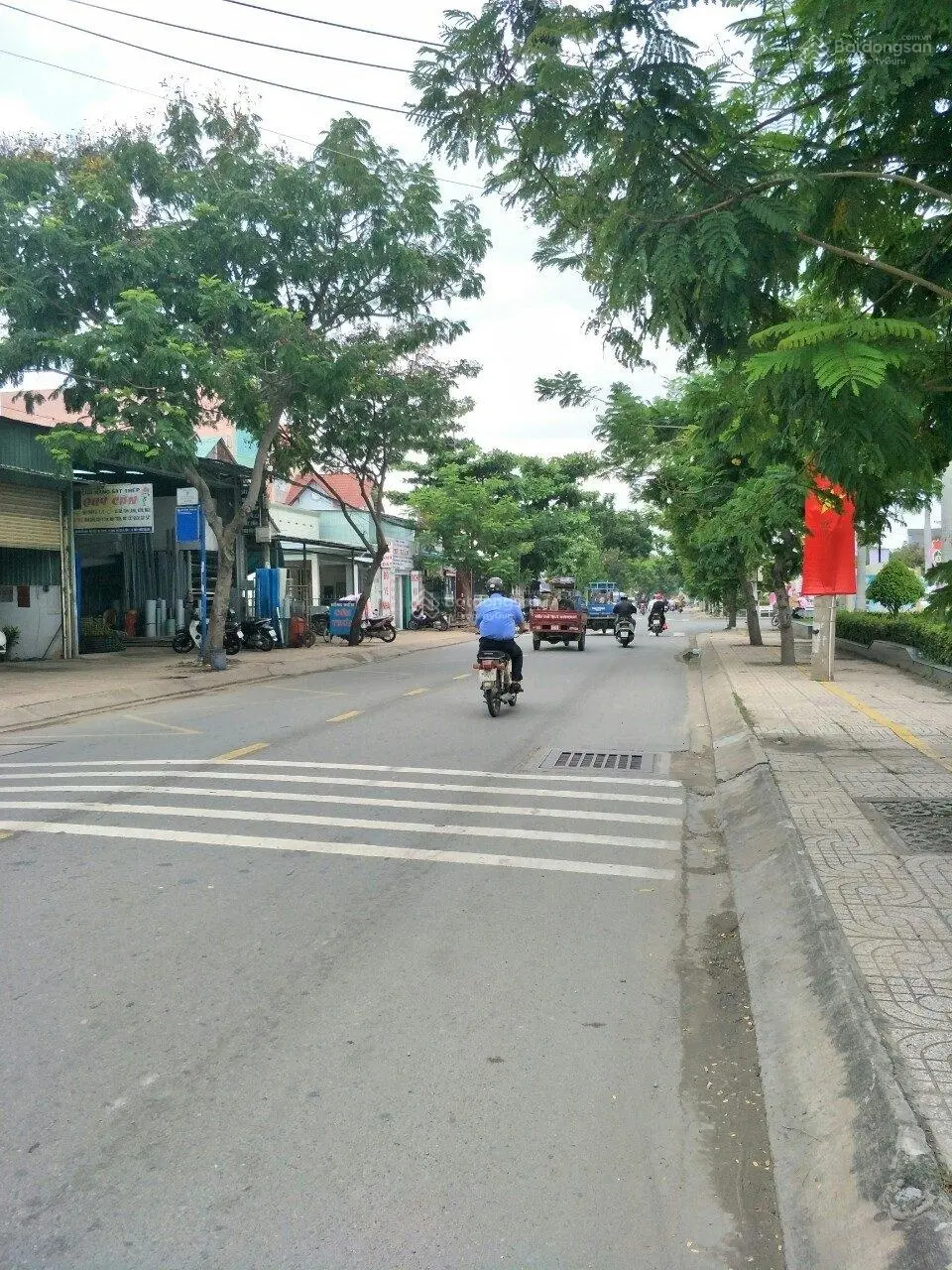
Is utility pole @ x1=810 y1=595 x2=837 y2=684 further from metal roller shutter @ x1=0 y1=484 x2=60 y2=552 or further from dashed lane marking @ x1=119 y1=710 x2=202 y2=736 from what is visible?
metal roller shutter @ x1=0 y1=484 x2=60 y2=552

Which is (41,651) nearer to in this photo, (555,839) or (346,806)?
(346,806)

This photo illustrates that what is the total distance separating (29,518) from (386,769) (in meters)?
14.9

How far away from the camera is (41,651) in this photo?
902 inches

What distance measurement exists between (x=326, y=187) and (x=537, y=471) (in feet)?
108

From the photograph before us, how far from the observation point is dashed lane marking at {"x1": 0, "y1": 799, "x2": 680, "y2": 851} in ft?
23.4

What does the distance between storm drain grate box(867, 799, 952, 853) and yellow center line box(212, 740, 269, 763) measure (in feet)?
20.1

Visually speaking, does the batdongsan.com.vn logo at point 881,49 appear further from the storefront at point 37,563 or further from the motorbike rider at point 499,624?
the storefront at point 37,563

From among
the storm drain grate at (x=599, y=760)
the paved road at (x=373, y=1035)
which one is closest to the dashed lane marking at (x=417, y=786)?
the paved road at (x=373, y=1035)

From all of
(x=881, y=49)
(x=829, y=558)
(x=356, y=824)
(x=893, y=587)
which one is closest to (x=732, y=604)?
(x=893, y=587)

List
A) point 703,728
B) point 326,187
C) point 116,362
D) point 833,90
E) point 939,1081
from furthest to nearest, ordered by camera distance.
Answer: point 326,187, point 116,362, point 703,728, point 833,90, point 939,1081

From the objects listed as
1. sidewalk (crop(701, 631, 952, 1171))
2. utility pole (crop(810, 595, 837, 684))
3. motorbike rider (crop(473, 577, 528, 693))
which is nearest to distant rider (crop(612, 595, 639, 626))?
utility pole (crop(810, 595, 837, 684))

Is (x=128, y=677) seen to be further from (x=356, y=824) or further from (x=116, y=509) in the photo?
(x=356, y=824)

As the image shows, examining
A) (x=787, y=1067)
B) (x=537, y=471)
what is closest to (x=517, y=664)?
(x=787, y=1067)

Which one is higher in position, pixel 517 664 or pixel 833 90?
pixel 833 90
